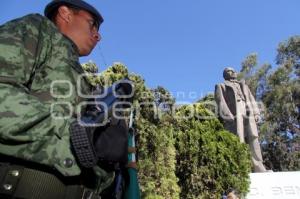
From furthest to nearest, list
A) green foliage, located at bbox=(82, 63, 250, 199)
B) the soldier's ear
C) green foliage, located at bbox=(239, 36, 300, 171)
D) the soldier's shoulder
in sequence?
green foliage, located at bbox=(239, 36, 300, 171), green foliage, located at bbox=(82, 63, 250, 199), the soldier's ear, the soldier's shoulder

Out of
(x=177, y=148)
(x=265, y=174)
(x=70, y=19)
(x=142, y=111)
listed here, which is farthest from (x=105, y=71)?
(x=70, y=19)

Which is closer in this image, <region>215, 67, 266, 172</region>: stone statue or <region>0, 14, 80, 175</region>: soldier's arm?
<region>0, 14, 80, 175</region>: soldier's arm

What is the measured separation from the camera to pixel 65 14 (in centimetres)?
172

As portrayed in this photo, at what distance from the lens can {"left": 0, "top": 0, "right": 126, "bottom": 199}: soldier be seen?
3.75ft

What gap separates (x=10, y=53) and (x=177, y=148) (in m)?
8.22

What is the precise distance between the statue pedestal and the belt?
27.3 feet

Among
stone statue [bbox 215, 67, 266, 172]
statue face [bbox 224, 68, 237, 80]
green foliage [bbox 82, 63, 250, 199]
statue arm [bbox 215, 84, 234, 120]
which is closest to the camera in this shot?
green foliage [bbox 82, 63, 250, 199]

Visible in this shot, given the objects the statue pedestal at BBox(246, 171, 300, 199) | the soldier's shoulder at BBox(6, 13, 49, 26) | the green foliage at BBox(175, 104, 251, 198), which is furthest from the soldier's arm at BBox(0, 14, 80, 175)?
the statue pedestal at BBox(246, 171, 300, 199)

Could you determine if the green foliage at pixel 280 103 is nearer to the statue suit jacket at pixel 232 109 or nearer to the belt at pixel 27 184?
the statue suit jacket at pixel 232 109

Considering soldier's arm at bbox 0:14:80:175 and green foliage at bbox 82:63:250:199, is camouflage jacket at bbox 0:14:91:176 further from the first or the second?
green foliage at bbox 82:63:250:199

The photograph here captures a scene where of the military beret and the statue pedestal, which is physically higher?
the military beret

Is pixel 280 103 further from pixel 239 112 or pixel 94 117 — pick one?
pixel 94 117

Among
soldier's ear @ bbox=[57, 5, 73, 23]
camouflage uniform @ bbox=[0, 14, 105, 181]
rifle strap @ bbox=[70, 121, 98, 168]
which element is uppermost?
soldier's ear @ bbox=[57, 5, 73, 23]

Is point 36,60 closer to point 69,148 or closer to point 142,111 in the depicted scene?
point 69,148
